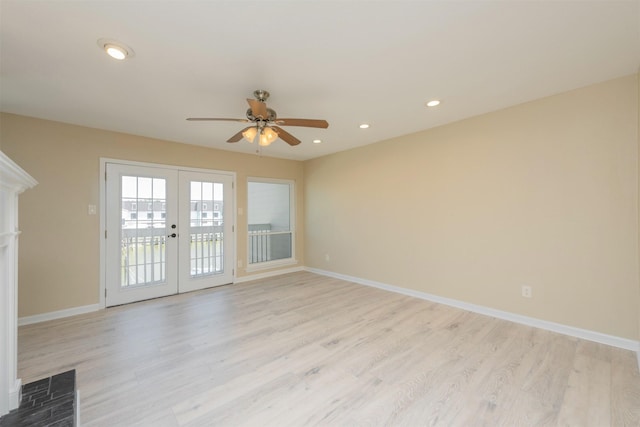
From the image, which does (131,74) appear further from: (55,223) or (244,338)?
(244,338)

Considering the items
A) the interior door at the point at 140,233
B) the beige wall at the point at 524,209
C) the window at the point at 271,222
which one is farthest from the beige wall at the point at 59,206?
the beige wall at the point at 524,209

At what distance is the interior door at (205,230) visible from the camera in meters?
4.25

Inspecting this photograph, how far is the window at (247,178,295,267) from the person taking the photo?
5.63m

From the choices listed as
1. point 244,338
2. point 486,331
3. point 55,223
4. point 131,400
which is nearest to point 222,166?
point 55,223

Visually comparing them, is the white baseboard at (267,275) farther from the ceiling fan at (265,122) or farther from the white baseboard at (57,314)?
the ceiling fan at (265,122)

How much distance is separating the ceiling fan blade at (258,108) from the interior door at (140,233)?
8.61 ft

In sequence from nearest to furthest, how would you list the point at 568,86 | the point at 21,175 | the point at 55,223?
the point at 21,175 → the point at 568,86 → the point at 55,223

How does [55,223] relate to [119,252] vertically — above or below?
above

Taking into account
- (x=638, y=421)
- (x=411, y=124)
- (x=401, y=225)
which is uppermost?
(x=411, y=124)

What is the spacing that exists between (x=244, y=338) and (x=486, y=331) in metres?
2.55

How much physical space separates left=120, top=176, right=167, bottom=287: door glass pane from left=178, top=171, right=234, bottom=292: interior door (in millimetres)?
280

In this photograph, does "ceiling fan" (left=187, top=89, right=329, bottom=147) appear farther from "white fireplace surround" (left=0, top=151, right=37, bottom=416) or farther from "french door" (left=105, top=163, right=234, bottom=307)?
"french door" (left=105, top=163, right=234, bottom=307)

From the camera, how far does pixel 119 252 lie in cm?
370

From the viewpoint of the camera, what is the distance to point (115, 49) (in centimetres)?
186
